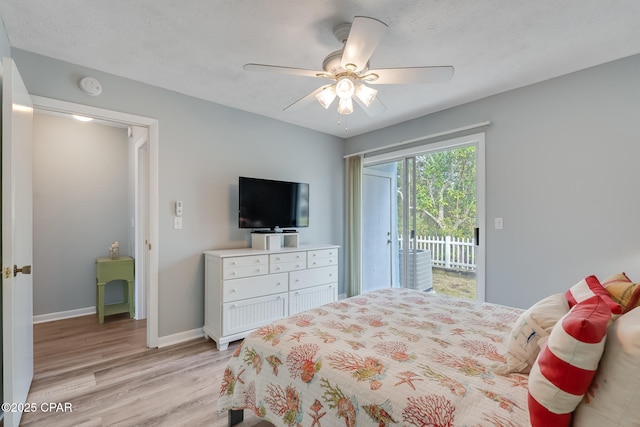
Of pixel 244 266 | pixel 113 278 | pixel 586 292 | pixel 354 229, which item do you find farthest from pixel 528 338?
pixel 113 278

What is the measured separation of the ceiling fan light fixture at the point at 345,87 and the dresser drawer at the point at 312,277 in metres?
Result: 2.04

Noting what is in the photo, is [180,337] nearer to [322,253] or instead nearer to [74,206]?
[322,253]

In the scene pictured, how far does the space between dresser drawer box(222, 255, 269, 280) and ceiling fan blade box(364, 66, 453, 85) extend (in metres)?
1.97

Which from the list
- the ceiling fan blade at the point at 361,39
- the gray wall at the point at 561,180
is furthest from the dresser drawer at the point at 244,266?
the gray wall at the point at 561,180

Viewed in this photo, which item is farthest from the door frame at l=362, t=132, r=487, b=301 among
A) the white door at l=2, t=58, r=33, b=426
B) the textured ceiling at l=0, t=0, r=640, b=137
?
the white door at l=2, t=58, r=33, b=426

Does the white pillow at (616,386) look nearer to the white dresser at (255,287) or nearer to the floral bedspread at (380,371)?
the floral bedspread at (380,371)

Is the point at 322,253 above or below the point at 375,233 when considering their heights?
below

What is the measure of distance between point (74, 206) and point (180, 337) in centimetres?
234

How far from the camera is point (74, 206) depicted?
379cm

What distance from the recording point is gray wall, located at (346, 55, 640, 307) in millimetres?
2281

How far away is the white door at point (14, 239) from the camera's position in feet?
5.08

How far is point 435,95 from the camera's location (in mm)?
3008

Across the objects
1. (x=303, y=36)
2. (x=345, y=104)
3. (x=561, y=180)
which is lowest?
(x=561, y=180)

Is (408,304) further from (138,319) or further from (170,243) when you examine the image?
(138,319)
